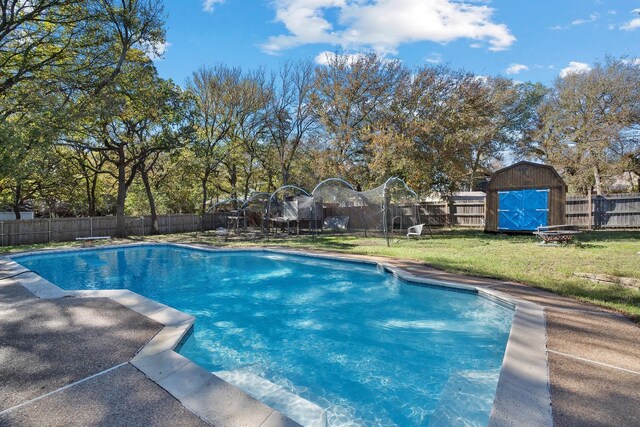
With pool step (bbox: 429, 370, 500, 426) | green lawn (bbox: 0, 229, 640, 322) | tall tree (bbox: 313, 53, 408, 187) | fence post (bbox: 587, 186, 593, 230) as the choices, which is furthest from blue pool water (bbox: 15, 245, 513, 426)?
fence post (bbox: 587, 186, 593, 230)

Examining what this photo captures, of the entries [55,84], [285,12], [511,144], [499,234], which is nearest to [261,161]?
[285,12]

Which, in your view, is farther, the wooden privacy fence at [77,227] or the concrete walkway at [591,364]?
the wooden privacy fence at [77,227]

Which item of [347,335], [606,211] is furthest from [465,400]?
[606,211]

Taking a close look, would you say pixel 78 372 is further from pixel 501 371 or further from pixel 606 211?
pixel 606 211

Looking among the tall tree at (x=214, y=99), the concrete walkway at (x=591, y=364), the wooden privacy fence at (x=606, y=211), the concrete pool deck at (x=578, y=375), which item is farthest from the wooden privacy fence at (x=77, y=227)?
the wooden privacy fence at (x=606, y=211)

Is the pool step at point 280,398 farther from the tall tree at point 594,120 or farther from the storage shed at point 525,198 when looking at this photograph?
the tall tree at point 594,120

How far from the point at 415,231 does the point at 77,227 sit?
1573cm

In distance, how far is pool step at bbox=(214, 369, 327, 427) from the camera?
2.66 metres

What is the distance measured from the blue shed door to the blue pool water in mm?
7959

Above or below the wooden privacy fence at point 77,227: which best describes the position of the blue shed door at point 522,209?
above

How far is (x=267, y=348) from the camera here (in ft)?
14.7

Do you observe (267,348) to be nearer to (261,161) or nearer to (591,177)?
(261,161)

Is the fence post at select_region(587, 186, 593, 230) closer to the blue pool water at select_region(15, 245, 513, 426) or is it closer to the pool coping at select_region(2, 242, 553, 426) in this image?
the blue pool water at select_region(15, 245, 513, 426)

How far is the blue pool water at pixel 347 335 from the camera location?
10.5ft
